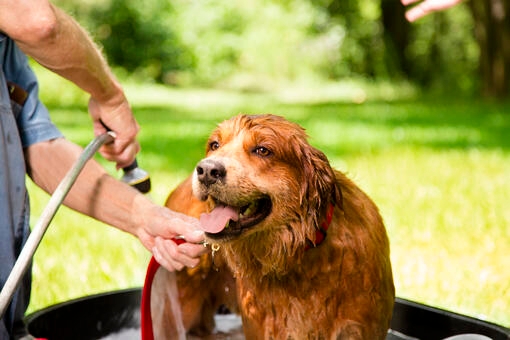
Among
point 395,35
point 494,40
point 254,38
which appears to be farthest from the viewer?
point 254,38

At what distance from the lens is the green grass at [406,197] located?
16.5 feet

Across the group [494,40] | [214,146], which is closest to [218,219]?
[214,146]

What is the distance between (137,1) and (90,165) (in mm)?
27714

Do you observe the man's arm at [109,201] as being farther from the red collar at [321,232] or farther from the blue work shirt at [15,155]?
the red collar at [321,232]

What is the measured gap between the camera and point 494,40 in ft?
60.6

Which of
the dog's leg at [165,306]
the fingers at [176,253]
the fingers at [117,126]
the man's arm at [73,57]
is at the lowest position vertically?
the dog's leg at [165,306]

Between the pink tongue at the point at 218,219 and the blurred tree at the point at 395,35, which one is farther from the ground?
the blurred tree at the point at 395,35

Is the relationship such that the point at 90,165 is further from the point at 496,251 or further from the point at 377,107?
the point at 377,107

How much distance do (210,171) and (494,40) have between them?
672 inches

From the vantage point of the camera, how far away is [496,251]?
560cm

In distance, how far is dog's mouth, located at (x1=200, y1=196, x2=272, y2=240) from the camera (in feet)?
8.97

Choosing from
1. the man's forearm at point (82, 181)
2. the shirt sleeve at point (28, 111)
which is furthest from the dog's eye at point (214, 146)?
the shirt sleeve at point (28, 111)

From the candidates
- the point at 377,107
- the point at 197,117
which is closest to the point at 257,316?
the point at 197,117

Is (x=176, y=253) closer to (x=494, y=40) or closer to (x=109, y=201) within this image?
(x=109, y=201)
